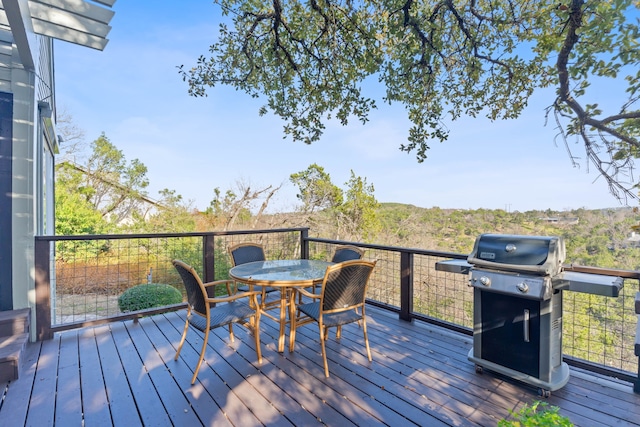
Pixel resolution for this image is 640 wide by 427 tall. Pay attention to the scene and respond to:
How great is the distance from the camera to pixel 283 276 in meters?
2.90

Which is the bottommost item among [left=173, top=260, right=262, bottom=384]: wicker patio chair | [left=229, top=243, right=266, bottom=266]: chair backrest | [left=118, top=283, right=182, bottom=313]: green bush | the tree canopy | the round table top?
[left=118, top=283, right=182, bottom=313]: green bush

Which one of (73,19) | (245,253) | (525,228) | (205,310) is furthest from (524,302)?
(525,228)

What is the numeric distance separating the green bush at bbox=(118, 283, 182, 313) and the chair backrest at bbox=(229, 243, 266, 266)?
1796 mm

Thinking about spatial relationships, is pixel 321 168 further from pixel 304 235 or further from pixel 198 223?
pixel 304 235

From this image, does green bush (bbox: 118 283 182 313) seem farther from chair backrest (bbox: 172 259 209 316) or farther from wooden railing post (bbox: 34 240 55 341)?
chair backrest (bbox: 172 259 209 316)

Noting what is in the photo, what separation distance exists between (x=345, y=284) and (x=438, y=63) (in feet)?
8.76

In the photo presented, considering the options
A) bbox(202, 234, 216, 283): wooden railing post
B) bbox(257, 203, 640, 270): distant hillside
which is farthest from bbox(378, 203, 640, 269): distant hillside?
bbox(202, 234, 216, 283): wooden railing post

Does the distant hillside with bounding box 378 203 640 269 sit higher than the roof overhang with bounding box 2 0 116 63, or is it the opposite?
the roof overhang with bounding box 2 0 116 63

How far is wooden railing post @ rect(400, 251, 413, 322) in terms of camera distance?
349cm

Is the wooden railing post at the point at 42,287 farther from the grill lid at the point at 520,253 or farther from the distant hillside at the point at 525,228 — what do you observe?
the distant hillside at the point at 525,228

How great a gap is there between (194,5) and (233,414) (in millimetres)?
5695

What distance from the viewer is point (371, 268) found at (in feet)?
8.61

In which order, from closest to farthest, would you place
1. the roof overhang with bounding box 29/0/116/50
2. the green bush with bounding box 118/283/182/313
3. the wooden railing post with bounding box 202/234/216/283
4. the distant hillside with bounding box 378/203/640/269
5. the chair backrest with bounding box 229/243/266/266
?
the roof overhang with bounding box 29/0/116/50
the chair backrest with bounding box 229/243/266/266
the wooden railing post with bounding box 202/234/216/283
the green bush with bounding box 118/283/182/313
the distant hillside with bounding box 378/203/640/269

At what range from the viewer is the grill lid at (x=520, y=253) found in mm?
2072
